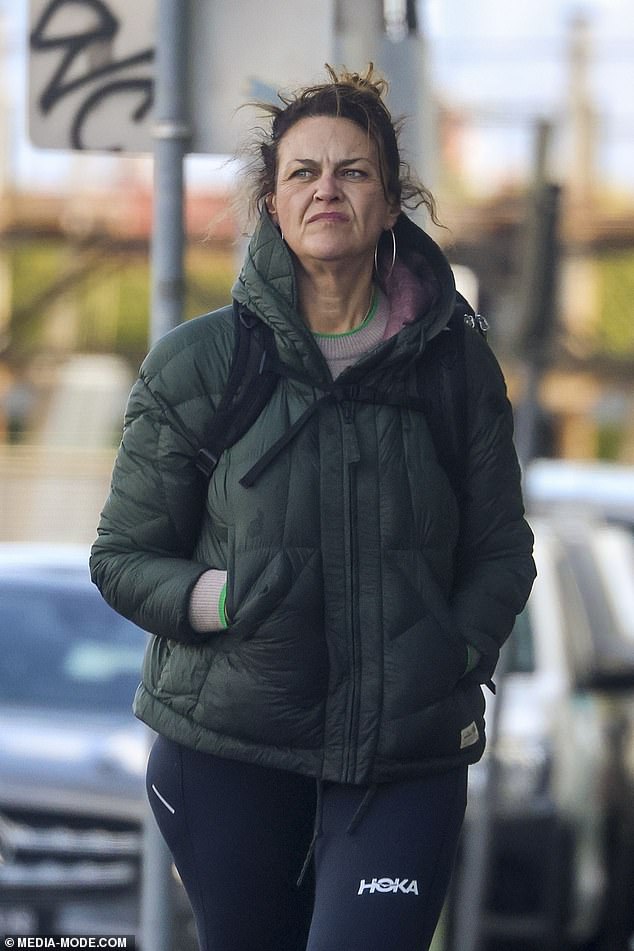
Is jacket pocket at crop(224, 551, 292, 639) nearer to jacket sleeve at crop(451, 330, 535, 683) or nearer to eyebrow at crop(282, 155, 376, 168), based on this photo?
jacket sleeve at crop(451, 330, 535, 683)

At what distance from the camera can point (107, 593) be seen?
2.78m

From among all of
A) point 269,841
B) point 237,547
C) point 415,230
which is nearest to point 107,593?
point 237,547

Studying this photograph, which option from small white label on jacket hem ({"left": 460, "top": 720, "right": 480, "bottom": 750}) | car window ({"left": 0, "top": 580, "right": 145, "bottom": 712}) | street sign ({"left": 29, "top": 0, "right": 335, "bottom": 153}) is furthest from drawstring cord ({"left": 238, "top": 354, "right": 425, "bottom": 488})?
car window ({"left": 0, "top": 580, "right": 145, "bottom": 712})

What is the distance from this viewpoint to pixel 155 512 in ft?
8.98

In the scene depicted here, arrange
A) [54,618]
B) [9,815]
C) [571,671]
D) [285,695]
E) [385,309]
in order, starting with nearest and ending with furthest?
1. [285,695]
2. [385,309]
3. [9,815]
4. [54,618]
5. [571,671]

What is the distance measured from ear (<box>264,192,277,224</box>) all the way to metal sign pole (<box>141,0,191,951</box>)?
80cm

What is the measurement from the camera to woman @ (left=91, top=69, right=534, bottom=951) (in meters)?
2.64

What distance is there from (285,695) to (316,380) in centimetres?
46

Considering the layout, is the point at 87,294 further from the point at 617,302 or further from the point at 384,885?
the point at 384,885

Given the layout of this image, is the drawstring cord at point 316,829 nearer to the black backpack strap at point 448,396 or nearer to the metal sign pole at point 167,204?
the black backpack strap at point 448,396

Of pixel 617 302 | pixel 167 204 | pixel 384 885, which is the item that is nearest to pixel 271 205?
pixel 167 204

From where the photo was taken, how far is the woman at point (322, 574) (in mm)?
2639

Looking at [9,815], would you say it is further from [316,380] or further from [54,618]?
[316,380]

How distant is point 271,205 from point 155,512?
525 mm
